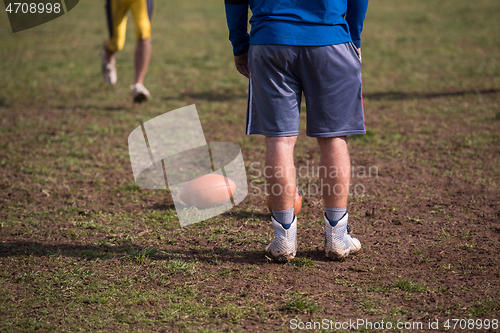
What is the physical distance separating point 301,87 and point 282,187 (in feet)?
1.95

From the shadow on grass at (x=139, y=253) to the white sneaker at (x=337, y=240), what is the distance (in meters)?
0.09

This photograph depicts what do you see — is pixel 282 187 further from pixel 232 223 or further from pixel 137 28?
pixel 137 28

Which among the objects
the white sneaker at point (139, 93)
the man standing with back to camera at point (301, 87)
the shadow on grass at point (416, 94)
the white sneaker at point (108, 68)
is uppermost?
the man standing with back to camera at point (301, 87)

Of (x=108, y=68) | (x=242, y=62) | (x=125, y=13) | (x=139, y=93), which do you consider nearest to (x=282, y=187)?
(x=242, y=62)

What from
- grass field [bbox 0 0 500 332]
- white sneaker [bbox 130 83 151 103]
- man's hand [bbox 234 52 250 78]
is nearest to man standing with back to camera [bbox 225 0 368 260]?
man's hand [bbox 234 52 250 78]

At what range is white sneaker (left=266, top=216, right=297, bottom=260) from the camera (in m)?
2.86

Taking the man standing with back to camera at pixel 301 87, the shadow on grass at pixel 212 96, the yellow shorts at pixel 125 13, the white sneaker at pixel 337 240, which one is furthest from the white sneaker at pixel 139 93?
the white sneaker at pixel 337 240

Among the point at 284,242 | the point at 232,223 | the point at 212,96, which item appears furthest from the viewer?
the point at 212,96

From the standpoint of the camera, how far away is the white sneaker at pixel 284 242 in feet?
9.37

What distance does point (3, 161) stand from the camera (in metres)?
4.67

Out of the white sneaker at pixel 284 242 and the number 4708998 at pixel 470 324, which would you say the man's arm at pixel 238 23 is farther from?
the number 4708998 at pixel 470 324

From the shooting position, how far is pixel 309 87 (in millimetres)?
2713

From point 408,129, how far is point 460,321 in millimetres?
3394

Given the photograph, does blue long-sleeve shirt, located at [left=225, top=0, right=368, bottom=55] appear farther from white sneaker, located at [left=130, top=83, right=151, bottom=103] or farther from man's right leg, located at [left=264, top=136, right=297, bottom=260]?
white sneaker, located at [left=130, top=83, right=151, bottom=103]
